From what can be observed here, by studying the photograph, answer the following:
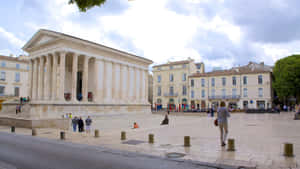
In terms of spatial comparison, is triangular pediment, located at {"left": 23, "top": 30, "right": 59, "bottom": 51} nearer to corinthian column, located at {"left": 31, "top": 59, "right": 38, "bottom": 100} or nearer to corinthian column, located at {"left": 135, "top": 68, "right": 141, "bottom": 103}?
corinthian column, located at {"left": 31, "top": 59, "right": 38, "bottom": 100}

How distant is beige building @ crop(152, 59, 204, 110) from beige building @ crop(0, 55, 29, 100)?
29078 millimetres

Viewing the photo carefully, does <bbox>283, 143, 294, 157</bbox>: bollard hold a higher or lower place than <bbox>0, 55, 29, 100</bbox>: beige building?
lower

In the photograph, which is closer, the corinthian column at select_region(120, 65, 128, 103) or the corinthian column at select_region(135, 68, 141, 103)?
the corinthian column at select_region(120, 65, 128, 103)

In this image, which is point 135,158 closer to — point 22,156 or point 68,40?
point 22,156

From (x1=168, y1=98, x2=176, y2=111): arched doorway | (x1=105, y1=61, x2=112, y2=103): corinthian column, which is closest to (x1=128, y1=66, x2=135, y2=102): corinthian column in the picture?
(x1=105, y1=61, x2=112, y2=103): corinthian column

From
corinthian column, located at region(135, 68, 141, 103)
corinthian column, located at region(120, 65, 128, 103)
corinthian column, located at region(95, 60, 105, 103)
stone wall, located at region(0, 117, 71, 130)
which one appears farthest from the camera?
corinthian column, located at region(135, 68, 141, 103)

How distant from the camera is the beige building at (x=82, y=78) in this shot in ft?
90.6

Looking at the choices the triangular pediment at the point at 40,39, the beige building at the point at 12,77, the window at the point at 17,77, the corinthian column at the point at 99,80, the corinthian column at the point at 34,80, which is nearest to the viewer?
the triangular pediment at the point at 40,39

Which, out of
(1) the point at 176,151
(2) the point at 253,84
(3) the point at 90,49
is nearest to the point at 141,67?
(3) the point at 90,49

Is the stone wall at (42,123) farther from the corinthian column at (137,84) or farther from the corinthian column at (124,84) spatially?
the corinthian column at (137,84)

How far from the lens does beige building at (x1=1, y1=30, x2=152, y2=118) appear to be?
2762 centimetres

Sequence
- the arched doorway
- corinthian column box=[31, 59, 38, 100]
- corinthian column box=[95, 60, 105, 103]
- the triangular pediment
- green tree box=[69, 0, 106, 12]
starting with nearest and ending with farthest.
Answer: green tree box=[69, 0, 106, 12] → the triangular pediment → corinthian column box=[95, 60, 105, 103] → corinthian column box=[31, 59, 38, 100] → the arched doorway

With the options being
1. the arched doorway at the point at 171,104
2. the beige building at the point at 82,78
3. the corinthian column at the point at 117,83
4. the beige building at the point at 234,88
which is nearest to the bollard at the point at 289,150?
the beige building at the point at 82,78

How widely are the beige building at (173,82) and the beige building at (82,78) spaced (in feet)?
48.7
